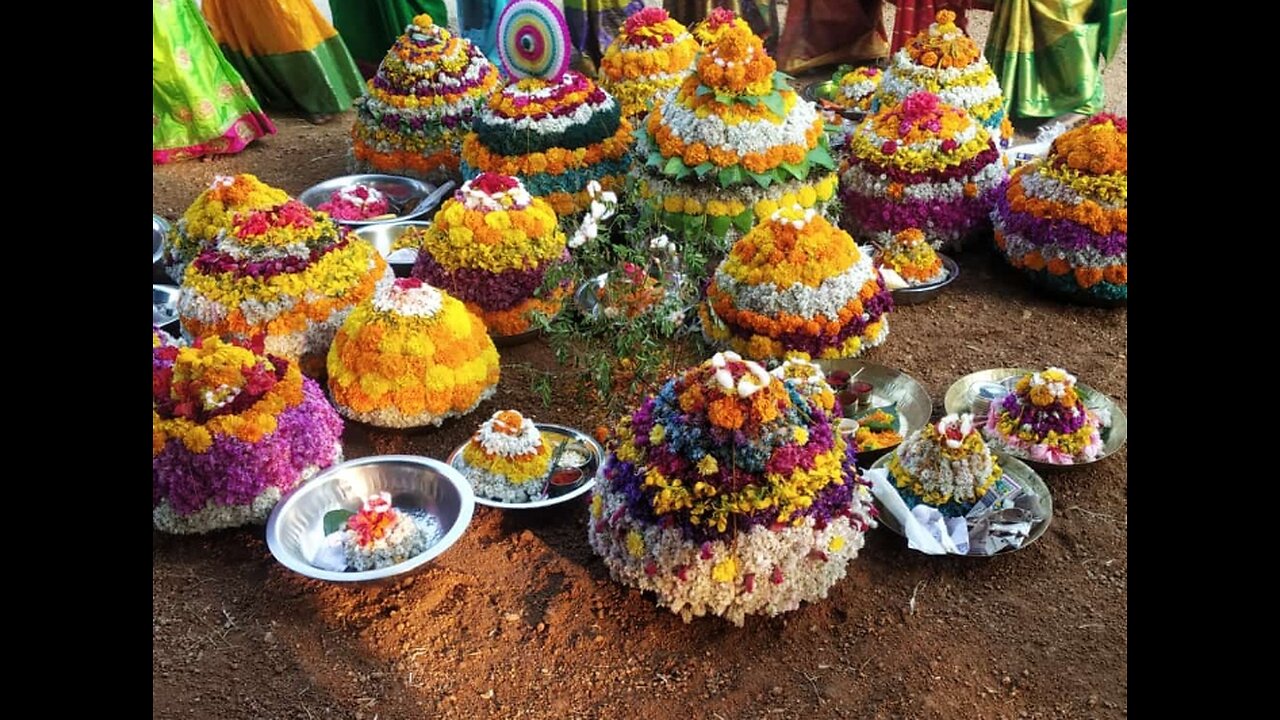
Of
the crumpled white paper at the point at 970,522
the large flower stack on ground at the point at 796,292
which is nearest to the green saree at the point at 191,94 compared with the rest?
the large flower stack on ground at the point at 796,292

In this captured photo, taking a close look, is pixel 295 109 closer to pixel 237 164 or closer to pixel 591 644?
pixel 237 164

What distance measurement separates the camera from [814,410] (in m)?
3.70

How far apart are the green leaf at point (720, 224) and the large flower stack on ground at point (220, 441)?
2.84m

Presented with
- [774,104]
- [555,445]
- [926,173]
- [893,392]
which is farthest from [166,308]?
[926,173]

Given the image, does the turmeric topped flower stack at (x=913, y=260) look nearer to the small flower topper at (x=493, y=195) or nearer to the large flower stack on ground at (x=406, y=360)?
the small flower topper at (x=493, y=195)

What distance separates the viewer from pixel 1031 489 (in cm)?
427

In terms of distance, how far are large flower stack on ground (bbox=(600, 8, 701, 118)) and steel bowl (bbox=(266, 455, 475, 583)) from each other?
14.3ft

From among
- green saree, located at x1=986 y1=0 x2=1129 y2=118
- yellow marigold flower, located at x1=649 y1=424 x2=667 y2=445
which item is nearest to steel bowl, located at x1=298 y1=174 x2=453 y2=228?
yellow marigold flower, located at x1=649 y1=424 x2=667 y2=445

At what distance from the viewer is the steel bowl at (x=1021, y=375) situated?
14.8 ft

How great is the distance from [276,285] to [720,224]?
264cm

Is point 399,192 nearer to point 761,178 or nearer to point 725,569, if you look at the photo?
point 761,178

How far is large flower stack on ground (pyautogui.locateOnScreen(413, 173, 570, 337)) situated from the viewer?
5301mm

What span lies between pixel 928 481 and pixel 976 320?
2.15 m

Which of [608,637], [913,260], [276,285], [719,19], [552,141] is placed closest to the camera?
[608,637]
